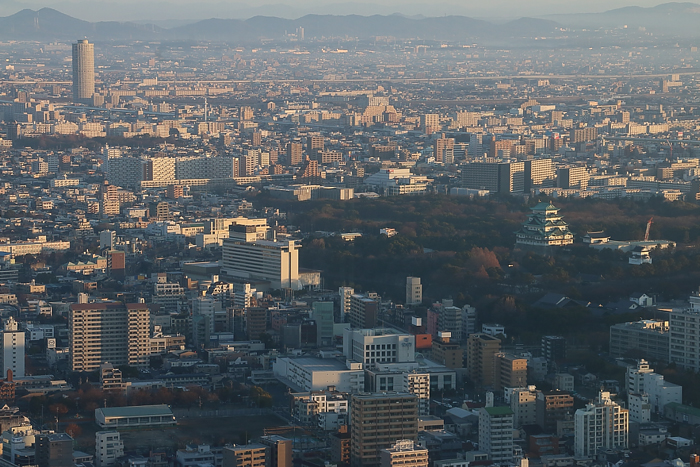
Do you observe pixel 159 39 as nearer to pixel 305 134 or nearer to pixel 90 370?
pixel 305 134

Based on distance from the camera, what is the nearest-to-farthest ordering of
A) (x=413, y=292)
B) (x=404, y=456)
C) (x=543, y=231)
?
(x=404, y=456), (x=413, y=292), (x=543, y=231)

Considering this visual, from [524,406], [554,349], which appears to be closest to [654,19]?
[554,349]

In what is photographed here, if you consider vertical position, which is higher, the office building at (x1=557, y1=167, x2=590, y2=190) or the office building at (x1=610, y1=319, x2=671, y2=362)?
the office building at (x1=610, y1=319, x2=671, y2=362)

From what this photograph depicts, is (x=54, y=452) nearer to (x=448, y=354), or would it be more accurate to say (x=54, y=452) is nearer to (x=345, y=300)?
(x=448, y=354)

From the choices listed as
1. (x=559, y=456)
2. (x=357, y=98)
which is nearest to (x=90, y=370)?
(x=559, y=456)

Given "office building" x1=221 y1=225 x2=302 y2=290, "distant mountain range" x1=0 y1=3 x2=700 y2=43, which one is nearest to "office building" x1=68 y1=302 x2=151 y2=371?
"office building" x1=221 y1=225 x2=302 y2=290

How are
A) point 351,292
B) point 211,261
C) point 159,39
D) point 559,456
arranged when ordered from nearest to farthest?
point 559,456 → point 351,292 → point 211,261 → point 159,39

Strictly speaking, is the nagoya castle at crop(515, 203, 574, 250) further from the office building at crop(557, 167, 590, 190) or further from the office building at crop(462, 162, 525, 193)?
the office building at crop(557, 167, 590, 190)
